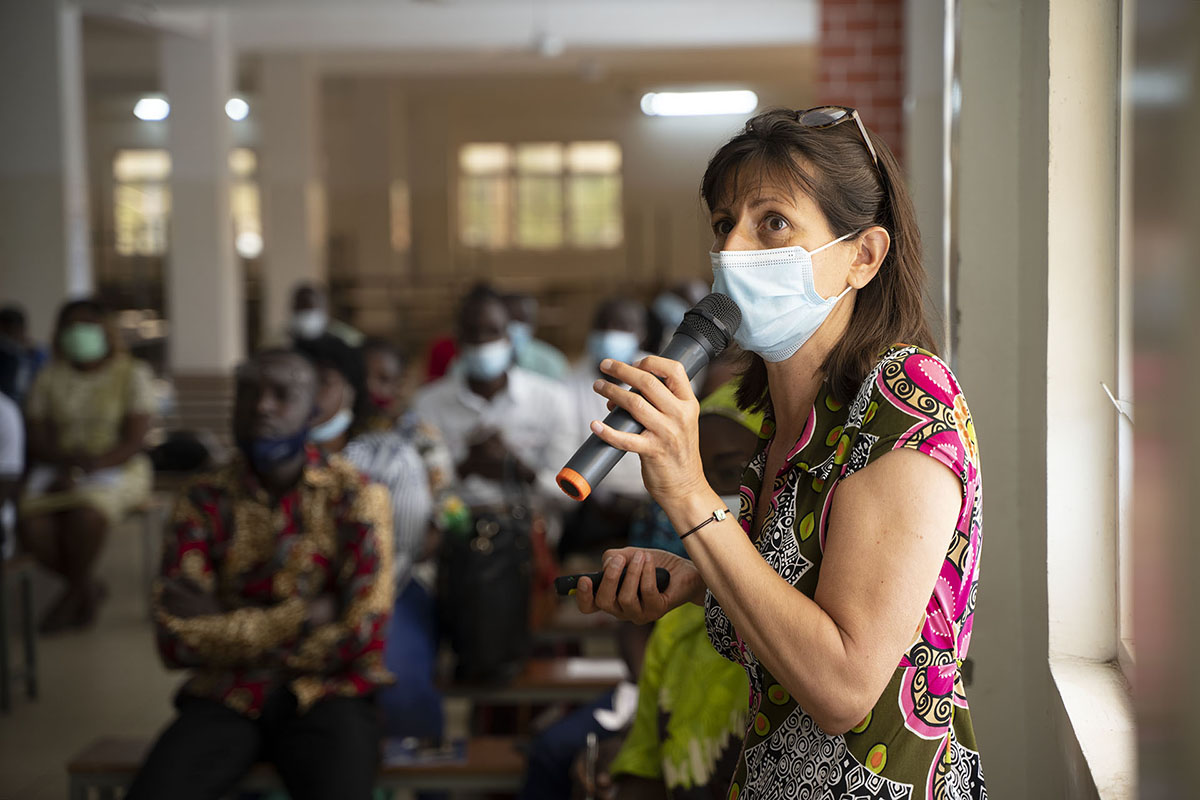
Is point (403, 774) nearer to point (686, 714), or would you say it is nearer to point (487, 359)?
point (686, 714)

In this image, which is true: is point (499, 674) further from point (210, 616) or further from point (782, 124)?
A: point (782, 124)

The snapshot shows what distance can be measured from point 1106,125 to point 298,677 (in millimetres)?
2254

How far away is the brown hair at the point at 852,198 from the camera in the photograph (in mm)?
1400

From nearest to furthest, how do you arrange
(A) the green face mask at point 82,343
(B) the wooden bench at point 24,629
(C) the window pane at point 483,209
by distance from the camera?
(B) the wooden bench at point 24,629 < (A) the green face mask at point 82,343 < (C) the window pane at point 483,209

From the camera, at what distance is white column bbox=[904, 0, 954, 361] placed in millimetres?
3165

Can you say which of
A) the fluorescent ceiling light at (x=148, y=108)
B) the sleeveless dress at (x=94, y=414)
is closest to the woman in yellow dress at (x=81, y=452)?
the sleeveless dress at (x=94, y=414)

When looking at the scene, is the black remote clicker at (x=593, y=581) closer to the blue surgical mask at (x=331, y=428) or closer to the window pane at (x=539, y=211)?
the blue surgical mask at (x=331, y=428)

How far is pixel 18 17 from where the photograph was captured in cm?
958

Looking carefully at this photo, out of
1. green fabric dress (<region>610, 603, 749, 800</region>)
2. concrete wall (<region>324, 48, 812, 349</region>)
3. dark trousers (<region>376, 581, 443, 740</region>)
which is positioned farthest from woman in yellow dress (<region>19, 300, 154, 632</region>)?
concrete wall (<region>324, 48, 812, 349</region>)

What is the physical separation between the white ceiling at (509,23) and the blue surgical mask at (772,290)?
9.73 meters

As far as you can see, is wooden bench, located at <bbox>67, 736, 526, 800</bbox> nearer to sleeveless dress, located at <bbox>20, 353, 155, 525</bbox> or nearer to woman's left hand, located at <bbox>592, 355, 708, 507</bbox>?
woman's left hand, located at <bbox>592, 355, 708, 507</bbox>

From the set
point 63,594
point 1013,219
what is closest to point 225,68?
point 63,594

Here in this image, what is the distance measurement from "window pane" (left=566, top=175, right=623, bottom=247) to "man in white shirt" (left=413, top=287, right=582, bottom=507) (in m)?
16.6

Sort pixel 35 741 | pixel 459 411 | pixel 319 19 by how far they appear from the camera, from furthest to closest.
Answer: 1. pixel 319 19
2. pixel 459 411
3. pixel 35 741
